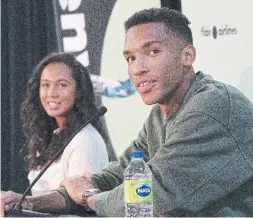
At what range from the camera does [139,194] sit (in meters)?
1.73

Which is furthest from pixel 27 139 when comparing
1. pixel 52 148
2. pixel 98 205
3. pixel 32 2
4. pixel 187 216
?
pixel 187 216

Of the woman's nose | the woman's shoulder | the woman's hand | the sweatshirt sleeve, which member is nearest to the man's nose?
Result: the sweatshirt sleeve

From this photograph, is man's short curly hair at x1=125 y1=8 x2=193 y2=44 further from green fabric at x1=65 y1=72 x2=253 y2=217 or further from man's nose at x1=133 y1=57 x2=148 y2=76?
green fabric at x1=65 y1=72 x2=253 y2=217

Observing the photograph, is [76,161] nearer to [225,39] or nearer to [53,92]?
[53,92]

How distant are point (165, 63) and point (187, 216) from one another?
18.8 inches

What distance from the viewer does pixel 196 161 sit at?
1771 mm

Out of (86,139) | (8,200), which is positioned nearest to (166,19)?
(8,200)

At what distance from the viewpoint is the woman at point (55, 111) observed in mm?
2893

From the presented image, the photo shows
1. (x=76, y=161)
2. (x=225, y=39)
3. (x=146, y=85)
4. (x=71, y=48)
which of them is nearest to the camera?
(x=146, y=85)

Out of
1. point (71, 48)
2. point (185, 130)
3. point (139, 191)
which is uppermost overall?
point (71, 48)

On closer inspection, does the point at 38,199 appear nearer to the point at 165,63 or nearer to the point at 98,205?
the point at 98,205

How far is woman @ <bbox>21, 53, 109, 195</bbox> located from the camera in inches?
114

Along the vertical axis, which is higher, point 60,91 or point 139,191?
point 60,91

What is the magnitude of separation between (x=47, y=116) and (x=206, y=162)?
1.47 meters
